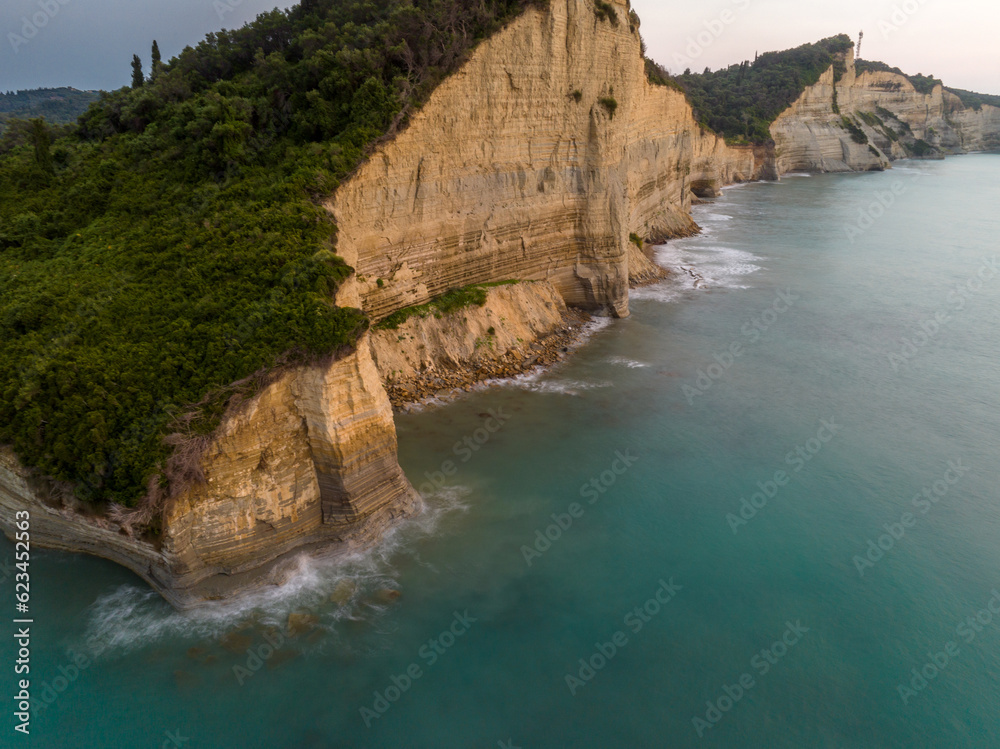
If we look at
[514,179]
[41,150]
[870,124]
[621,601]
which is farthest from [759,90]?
[621,601]

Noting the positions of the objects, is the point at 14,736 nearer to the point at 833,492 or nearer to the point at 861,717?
the point at 861,717

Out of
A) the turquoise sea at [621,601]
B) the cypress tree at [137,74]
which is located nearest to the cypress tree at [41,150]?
the cypress tree at [137,74]

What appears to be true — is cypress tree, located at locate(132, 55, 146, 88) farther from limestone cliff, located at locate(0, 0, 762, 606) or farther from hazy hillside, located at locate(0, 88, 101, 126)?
hazy hillside, located at locate(0, 88, 101, 126)

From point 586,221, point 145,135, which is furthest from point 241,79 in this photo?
point 586,221

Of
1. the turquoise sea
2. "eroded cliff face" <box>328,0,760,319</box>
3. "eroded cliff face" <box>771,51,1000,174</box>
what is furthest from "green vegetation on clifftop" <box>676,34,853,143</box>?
the turquoise sea

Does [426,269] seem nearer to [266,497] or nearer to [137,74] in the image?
[266,497]

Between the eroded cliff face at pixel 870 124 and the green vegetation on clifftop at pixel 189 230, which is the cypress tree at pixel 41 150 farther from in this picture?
the eroded cliff face at pixel 870 124
